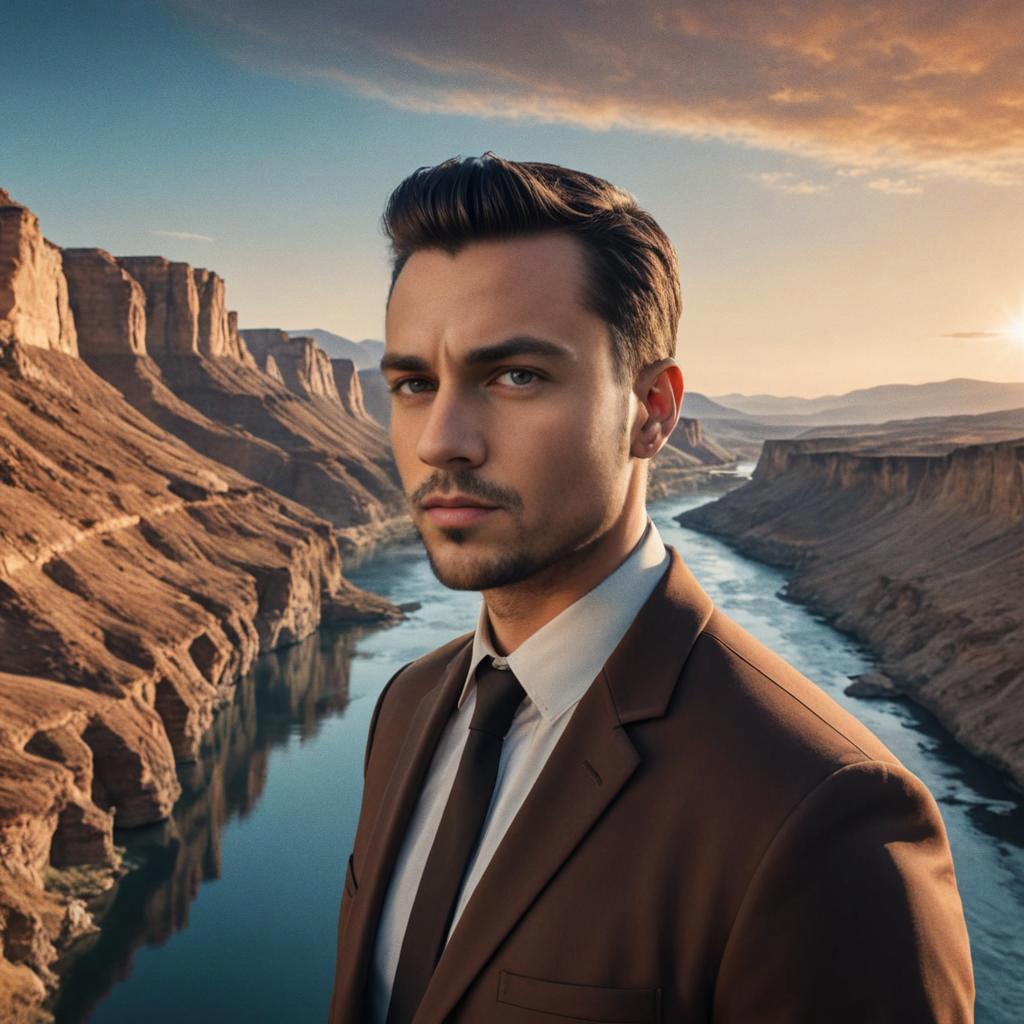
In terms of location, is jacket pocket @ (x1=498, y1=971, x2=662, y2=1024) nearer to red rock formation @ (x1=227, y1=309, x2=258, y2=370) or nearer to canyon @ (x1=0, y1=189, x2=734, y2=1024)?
canyon @ (x1=0, y1=189, x2=734, y2=1024)

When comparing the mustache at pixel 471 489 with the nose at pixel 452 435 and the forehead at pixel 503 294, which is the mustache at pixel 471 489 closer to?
the nose at pixel 452 435

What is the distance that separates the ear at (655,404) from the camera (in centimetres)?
238

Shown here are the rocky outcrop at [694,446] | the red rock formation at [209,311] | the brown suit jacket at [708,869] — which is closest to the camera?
the brown suit jacket at [708,869]

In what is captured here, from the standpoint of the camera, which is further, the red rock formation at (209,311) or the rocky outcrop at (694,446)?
the rocky outcrop at (694,446)

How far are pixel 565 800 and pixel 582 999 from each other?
387 mm

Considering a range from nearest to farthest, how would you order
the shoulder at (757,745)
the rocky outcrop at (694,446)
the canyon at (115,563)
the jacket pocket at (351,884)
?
the shoulder at (757,745) < the jacket pocket at (351,884) < the canyon at (115,563) < the rocky outcrop at (694,446)

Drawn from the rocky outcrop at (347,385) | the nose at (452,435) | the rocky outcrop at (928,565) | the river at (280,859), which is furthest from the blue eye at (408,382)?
the rocky outcrop at (347,385)

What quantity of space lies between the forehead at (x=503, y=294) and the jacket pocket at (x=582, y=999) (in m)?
1.40

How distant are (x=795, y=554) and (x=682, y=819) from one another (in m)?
76.6

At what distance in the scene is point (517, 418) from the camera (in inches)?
85.8

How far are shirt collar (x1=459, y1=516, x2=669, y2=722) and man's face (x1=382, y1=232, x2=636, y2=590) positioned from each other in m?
0.13

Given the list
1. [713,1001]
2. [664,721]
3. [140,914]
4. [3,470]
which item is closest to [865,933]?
[713,1001]

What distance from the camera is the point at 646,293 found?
2373mm

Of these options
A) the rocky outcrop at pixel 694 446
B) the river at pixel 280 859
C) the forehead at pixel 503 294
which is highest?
the forehead at pixel 503 294
